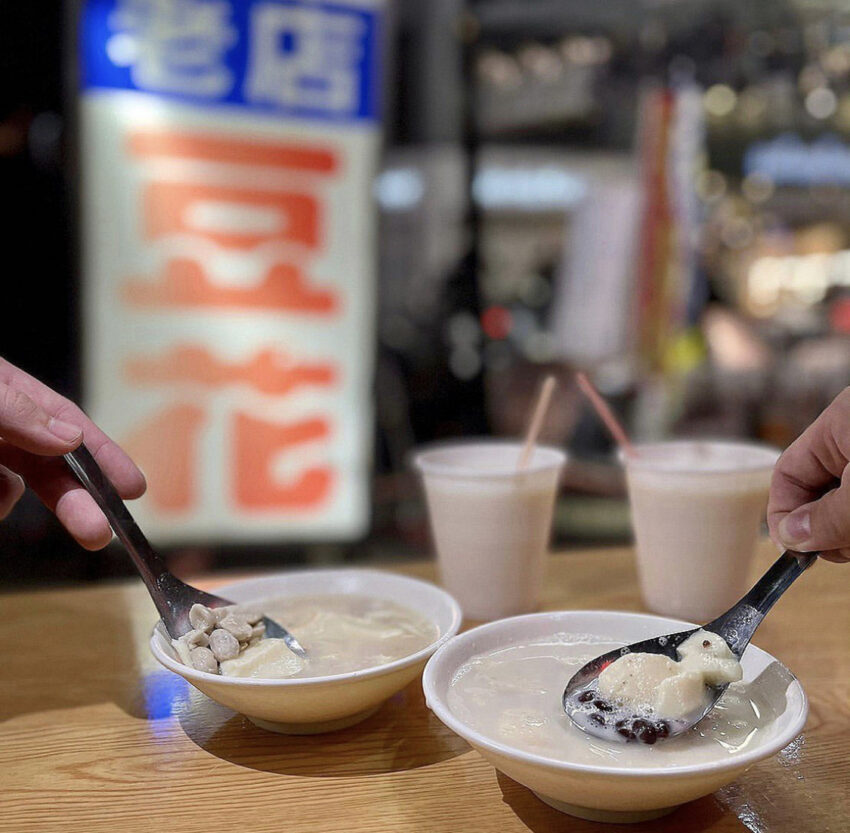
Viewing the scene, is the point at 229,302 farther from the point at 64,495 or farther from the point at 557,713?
the point at 557,713

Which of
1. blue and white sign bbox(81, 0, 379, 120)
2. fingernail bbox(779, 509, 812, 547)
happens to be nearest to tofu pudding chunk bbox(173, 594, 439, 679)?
fingernail bbox(779, 509, 812, 547)

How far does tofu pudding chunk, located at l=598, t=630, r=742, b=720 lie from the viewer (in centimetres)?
91

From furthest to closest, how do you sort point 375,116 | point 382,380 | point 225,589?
point 382,380, point 375,116, point 225,589

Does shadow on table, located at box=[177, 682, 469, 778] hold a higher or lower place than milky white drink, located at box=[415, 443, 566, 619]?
lower

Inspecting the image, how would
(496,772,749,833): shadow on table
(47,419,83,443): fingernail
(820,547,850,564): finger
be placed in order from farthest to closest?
(47,419,83,443): fingernail < (820,547,850,564): finger < (496,772,749,833): shadow on table

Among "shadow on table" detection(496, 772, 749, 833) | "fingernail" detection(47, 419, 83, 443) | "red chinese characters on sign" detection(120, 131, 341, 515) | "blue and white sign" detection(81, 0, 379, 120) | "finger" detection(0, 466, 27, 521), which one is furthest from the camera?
"red chinese characters on sign" detection(120, 131, 341, 515)

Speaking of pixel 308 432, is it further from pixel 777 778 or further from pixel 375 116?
pixel 777 778

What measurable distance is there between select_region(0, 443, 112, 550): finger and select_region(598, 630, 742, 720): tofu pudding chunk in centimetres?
69

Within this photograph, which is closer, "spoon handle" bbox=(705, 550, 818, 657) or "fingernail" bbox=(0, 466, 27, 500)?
"spoon handle" bbox=(705, 550, 818, 657)

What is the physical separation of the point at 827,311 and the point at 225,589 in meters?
6.75

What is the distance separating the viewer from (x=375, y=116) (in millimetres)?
3295

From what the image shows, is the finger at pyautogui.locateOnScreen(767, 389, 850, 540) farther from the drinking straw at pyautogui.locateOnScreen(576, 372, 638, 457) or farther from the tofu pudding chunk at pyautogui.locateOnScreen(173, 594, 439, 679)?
the tofu pudding chunk at pyautogui.locateOnScreen(173, 594, 439, 679)

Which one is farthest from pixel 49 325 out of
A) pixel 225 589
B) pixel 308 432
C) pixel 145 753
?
pixel 145 753

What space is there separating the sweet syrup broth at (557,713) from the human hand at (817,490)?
19 centimetres
